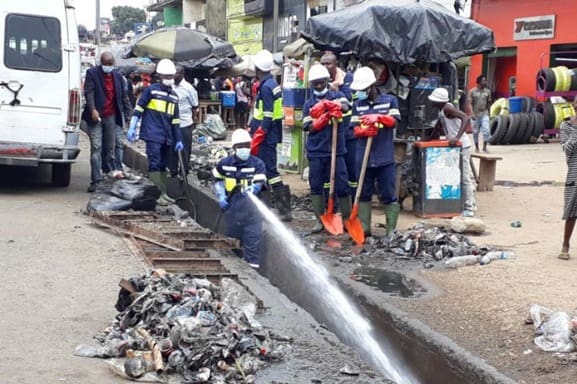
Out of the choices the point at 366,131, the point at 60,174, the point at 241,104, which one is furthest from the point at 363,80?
the point at 241,104

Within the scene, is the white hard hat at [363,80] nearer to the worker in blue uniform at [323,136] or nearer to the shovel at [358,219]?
the worker in blue uniform at [323,136]

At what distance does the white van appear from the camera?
1055 cm

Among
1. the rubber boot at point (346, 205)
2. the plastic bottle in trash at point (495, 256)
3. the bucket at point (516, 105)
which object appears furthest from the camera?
the bucket at point (516, 105)

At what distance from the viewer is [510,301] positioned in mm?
6629

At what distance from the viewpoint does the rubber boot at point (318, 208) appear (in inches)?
376

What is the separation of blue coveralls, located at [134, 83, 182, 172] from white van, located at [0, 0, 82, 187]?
957mm

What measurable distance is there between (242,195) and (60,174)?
4312 millimetres

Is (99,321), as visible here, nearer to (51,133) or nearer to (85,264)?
(85,264)

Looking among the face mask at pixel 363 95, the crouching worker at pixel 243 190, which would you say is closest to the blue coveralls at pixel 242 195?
the crouching worker at pixel 243 190

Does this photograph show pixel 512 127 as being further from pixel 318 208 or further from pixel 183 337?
pixel 183 337

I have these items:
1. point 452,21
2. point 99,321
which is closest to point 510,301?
point 99,321

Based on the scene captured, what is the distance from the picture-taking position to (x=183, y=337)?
4910mm

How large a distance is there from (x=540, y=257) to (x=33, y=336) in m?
4.99

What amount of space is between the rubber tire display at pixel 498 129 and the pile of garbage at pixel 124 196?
12.6 meters
